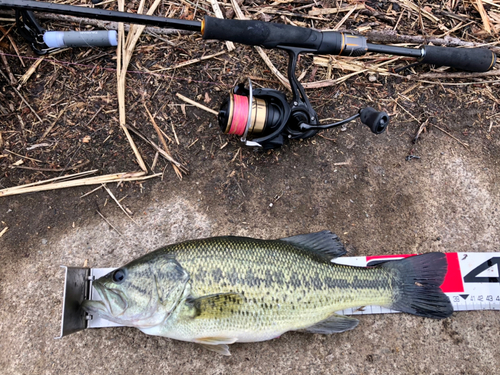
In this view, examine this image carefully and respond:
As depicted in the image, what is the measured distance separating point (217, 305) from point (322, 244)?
40.0 inches

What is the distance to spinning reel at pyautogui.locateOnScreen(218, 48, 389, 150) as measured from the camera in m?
2.81

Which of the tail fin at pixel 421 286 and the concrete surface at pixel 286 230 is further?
the concrete surface at pixel 286 230

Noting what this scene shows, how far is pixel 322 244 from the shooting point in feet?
8.98

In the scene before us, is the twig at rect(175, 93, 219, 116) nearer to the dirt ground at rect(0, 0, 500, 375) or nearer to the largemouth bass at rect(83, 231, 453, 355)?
the dirt ground at rect(0, 0, 500, 375)

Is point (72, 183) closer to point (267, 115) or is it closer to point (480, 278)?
point (267, 115)

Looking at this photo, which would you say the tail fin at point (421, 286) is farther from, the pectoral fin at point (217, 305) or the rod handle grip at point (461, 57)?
the rod handle grip at point (461, 57)

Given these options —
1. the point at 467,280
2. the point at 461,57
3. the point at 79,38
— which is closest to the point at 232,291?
the point at 467,280

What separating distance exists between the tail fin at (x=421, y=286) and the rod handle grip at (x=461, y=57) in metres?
2.01

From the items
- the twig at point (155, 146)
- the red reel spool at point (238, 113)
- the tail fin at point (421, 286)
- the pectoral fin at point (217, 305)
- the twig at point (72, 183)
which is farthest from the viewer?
the twig at point (155, 146)

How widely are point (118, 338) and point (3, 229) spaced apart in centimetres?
150

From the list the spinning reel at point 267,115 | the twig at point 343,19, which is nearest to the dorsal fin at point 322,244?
the spinning reel at point 267,115

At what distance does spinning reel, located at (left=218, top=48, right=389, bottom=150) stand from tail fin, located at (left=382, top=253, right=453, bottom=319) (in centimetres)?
Answer: 135

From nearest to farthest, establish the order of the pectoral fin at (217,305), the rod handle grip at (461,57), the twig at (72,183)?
the pectoral fin at (217,305), the twig at (72,183), the rod handle grip at (461,57)

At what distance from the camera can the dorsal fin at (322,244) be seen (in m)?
2.72
